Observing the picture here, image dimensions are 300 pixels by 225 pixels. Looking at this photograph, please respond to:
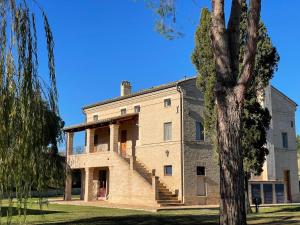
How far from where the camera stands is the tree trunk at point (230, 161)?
24.0ft

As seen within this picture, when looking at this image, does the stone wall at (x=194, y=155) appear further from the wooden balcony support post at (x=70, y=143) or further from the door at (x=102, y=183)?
the wooden balcony support post at (x=70, y=143)

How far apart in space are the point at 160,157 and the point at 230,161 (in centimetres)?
2436

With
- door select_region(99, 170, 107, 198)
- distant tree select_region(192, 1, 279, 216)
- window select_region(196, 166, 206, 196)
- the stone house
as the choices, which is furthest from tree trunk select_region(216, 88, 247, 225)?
door select_region(99, 170, 107, 198)

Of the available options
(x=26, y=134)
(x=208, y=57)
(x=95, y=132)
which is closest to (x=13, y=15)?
(x=26, y=134)

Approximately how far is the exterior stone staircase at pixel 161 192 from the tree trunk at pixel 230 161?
2056 cm

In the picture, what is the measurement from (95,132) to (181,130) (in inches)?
443

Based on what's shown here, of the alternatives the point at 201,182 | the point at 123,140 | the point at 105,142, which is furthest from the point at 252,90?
the point at 105,142

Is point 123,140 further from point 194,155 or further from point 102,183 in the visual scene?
point 194,155

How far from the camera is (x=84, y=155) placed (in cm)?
3550

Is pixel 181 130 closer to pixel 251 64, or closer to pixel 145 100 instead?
pixel 145 100

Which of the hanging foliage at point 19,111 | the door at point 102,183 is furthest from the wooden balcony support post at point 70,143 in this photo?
the hanging foliage at point 19,111

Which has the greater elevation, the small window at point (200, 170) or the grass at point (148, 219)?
the small window at point (200, 170)

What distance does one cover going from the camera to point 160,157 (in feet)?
104

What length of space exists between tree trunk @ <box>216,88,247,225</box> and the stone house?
820 inches
